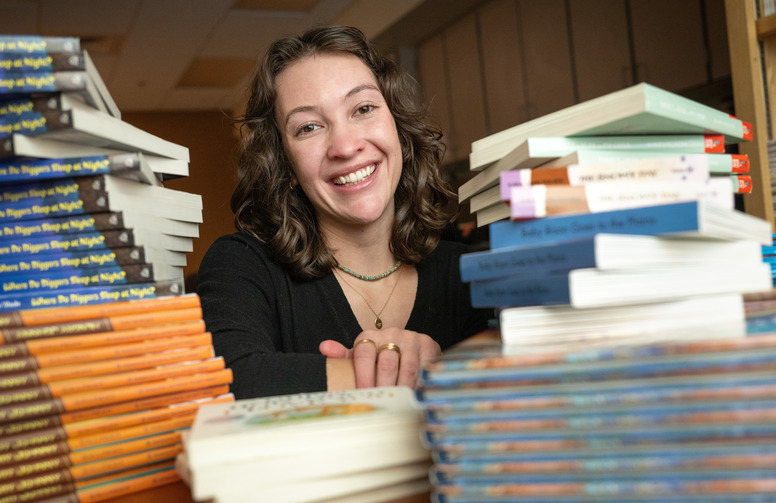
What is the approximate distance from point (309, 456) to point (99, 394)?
10.6 inches

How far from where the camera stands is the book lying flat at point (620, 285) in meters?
0.53

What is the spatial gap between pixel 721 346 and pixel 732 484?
0.09 m

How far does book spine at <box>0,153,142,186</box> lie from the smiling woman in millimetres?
573

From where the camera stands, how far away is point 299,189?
1.67m

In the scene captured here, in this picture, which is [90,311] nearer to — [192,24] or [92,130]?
[92,130]

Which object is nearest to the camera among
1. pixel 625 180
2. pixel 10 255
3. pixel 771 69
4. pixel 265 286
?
pixel 625 180

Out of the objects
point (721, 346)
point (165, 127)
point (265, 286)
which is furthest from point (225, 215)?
point (721, 346)

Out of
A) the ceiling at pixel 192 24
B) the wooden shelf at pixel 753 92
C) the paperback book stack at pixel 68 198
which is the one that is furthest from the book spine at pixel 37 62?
the ceiling at pixel 192 24

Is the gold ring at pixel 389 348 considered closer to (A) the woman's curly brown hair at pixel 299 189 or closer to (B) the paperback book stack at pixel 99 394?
(B) the paperback book stack at pixel 99 394

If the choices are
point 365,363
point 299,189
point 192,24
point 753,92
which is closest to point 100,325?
point 365,363

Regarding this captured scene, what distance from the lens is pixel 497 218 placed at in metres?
0.89

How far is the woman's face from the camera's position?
1.47 meters

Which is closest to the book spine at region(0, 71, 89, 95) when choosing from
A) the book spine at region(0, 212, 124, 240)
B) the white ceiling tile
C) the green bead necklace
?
the book spine at region(0, 212, 124, 240)

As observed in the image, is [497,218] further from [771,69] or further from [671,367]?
[771,69]
